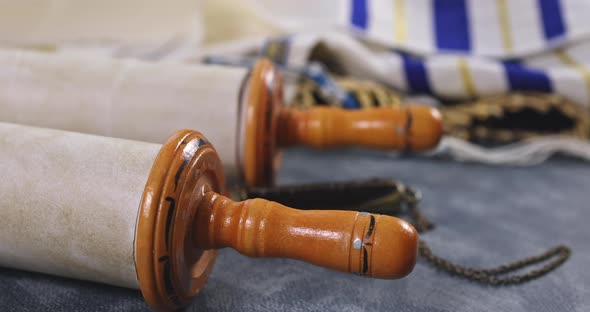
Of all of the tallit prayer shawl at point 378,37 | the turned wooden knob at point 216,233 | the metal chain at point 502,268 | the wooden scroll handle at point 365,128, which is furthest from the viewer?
the tallit prayer shawl at point 378,37

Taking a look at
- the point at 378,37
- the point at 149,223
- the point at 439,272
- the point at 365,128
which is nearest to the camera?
the point at 149,223

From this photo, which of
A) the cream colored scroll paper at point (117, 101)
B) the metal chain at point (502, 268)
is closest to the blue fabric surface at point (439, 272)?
the metal chain at point (502, 268)

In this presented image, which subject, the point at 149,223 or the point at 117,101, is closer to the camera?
the point at 149,223

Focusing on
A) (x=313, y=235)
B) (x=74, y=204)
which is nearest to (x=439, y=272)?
(x=313, y=235)

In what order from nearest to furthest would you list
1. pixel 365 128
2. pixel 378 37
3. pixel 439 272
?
pixel 439 272, pixel 365 128, pixel 378 37

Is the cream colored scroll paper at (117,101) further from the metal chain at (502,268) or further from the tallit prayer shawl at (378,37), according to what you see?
the tallit prayer shawl at (378,37)

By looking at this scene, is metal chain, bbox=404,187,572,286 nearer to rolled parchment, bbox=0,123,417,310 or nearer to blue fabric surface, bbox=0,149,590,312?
blue fabric surface, bbox=0,149,590,312

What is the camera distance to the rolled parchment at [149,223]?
0.38 metres

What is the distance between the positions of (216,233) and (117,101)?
23 centimetres

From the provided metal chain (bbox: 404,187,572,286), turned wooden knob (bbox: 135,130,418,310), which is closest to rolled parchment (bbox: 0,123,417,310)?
turned wooden knob (bbox: 135,130,418,310)

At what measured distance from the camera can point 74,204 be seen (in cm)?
40

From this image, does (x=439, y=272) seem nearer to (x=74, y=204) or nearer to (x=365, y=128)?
(x=365, y=128)

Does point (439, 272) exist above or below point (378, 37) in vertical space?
below

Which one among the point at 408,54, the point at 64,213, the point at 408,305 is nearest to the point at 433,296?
the point at 408,305
